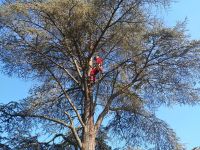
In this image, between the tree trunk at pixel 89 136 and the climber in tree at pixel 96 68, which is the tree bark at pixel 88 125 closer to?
the tree trunk at pixel 89 136

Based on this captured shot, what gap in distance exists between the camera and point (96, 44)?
35.9 feet

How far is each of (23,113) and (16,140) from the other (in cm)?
74

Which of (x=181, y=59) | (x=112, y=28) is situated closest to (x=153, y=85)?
(x=181, y=59)

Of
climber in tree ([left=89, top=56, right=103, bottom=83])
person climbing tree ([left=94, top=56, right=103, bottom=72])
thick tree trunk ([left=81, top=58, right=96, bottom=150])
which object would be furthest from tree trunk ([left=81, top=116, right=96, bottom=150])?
person climbing tree ([left=94, top=56, right=103, bottom=72])

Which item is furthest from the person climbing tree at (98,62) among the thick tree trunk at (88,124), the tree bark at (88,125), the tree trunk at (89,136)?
the tree trunk at (89,136)

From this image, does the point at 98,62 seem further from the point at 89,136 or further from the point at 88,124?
the point at 89,136

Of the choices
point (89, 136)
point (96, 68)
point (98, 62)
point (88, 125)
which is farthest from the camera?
point (96, 68)

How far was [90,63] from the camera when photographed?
11.5m

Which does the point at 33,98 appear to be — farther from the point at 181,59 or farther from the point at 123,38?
the point at 181,59

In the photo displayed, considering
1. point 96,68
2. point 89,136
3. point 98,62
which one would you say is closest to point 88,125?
point 89,136

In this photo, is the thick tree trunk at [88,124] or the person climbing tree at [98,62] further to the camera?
the person climbing tree at [98,62]

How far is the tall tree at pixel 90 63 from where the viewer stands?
10523mm

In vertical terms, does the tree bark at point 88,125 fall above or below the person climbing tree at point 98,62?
below

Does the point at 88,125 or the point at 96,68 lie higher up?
the point at 96,68
